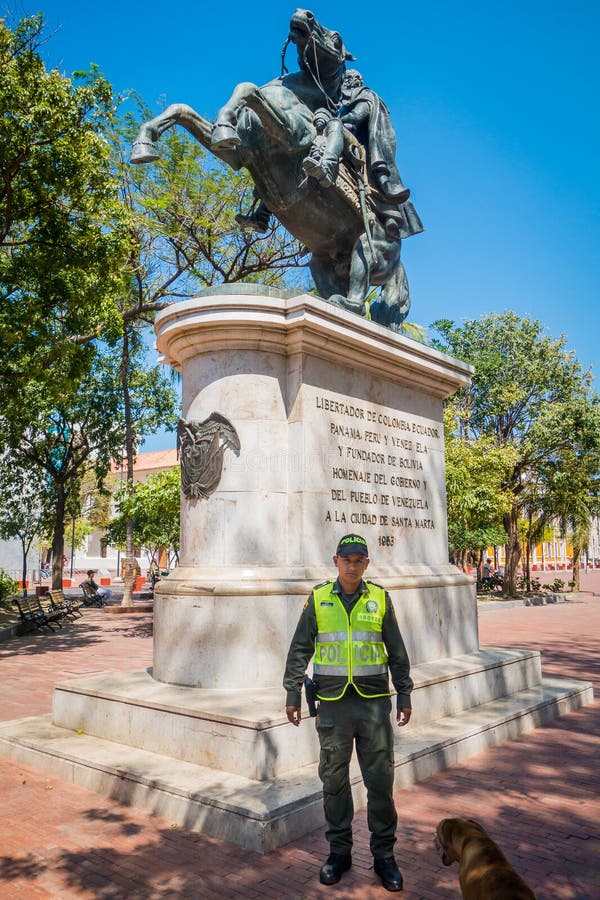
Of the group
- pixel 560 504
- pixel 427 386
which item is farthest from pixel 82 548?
pixel 427 386

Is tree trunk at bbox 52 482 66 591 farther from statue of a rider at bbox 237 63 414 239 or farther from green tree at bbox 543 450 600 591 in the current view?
statue of a rider at bbox 237 63 414 239

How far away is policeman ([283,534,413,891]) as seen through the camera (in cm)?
375

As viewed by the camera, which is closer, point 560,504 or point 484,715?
point 484,715

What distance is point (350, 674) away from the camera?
12.3ft

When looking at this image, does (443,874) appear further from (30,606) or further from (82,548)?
(82,548)

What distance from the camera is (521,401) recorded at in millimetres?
33719

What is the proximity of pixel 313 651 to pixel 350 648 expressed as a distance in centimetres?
26

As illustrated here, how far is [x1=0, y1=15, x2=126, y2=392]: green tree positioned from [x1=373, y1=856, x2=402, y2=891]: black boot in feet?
40.5

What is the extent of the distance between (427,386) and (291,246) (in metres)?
12.7

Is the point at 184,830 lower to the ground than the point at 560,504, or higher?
lower

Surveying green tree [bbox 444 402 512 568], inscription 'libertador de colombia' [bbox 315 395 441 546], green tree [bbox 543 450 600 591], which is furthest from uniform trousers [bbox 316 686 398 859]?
green tree [bbox 543 450 600 591]

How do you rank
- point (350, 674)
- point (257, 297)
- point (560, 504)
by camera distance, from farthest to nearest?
1. point (560, 504)
2. point (257, 297)
3. point (350, 674)

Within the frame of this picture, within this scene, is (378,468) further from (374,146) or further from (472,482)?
(472,482)

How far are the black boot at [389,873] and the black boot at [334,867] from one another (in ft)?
0.50
